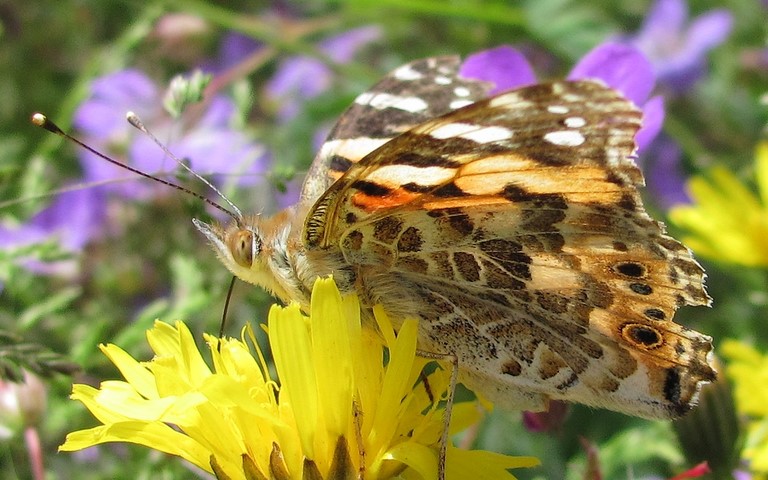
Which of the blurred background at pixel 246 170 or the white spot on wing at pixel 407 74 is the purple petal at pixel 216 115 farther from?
the white spot on wing at pixel 407 74

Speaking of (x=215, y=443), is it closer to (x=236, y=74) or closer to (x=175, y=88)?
(x=175, y=88)

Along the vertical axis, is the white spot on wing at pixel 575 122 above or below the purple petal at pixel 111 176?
below

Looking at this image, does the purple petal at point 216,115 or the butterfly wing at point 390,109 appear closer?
the butterfly wing at point 390,109

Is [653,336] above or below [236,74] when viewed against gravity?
below

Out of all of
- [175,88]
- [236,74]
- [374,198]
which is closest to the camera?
[374,198]

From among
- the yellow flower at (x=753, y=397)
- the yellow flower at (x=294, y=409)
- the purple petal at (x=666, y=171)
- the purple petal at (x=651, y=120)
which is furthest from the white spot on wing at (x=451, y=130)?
the purple petal at (x=666, y=171)

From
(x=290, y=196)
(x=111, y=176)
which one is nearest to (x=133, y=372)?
(x=111, y=176)

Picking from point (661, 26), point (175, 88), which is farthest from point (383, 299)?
point (661, 26)
